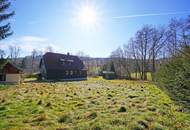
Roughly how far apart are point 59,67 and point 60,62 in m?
1.87

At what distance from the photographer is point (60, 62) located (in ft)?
191

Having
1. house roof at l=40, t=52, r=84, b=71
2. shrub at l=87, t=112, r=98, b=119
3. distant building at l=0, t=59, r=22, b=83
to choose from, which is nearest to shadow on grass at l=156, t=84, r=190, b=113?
shrub at l=87, t=112, r=98, b=119

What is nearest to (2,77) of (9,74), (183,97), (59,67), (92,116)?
(9,74)

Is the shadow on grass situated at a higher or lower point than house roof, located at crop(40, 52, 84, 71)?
lower

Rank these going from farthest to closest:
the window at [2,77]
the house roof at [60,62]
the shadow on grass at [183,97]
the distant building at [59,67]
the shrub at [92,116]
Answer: the house roof at [60,62] → the distant building at [59,67] → the window at [2,77] → the shrub at [92,116] → the shadow on grass at [183,97]

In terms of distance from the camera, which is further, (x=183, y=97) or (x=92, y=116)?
(x=92, y=116)

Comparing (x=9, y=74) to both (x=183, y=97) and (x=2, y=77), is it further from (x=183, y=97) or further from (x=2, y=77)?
(x=183, y=97)

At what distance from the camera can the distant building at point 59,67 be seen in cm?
5468

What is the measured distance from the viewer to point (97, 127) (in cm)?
832

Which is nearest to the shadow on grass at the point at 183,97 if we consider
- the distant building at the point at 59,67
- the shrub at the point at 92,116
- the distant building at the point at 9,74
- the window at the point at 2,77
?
the shrub at the point at 92,116

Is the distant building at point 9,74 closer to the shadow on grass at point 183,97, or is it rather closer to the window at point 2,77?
the window at point 2,77

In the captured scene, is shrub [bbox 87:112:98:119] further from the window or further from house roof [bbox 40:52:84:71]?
house roof [bbox 40:52:84:71]

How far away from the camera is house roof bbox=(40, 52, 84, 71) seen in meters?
55.3

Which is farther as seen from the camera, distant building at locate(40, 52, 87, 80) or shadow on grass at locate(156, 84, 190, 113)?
distant building at locate(40, 52, 87, 80)
